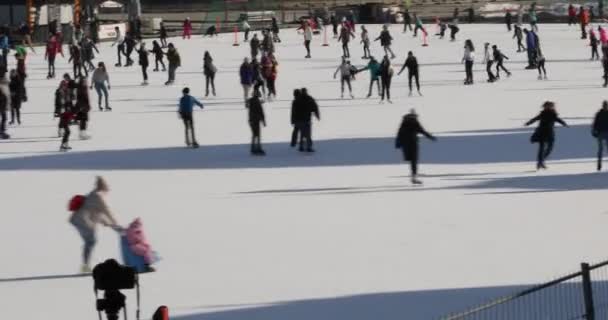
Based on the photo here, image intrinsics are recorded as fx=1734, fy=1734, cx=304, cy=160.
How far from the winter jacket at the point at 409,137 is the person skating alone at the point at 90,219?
7.35 meters

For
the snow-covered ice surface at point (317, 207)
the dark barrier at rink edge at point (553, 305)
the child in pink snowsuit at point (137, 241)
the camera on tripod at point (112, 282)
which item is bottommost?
the snow-covered ice surface at point (317, 207)

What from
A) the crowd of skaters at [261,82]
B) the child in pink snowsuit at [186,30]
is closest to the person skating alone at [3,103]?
the crowd of skaters at [261,82]

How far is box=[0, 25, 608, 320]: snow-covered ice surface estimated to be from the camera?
640 inches

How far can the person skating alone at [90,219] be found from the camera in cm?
1752

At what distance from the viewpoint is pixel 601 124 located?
82.6 feet

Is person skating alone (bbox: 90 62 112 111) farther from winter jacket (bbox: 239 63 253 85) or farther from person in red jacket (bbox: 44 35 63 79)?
person in red jacket (bbox: 44 35 63 79)

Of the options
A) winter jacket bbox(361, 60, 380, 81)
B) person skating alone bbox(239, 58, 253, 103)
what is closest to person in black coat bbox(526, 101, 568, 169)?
person skating alone bbox(239, 58, 253, 103)

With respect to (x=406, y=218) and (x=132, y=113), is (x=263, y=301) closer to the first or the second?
(x=406, y=218)

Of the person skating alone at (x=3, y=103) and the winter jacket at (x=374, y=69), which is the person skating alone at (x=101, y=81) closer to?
the person skating alone at (x=3, y=103)

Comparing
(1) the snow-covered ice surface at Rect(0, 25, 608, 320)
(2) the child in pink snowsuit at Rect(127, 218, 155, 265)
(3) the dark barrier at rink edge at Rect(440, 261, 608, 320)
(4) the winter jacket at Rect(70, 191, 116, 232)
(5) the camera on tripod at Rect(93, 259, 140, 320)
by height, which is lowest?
(1) the snow-covered ice surface at Rect(0, 25, 608, 320)

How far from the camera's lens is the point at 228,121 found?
35219mm

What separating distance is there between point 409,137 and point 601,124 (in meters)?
3.01

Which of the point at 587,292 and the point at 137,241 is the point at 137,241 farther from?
the point at 587,292

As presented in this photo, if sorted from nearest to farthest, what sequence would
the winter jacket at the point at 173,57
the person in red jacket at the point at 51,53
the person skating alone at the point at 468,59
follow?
1. the person skating alone at the point at 468,59
2. the winter jacket at the point at 173,57
3. the person in red jacket at the point at 51,53
